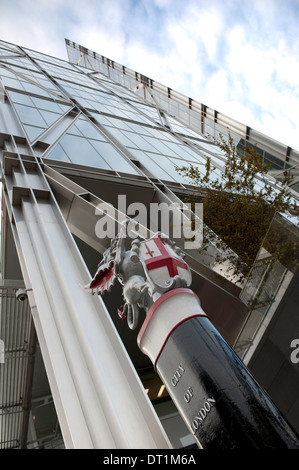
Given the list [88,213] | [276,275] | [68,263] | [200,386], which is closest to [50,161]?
[88,213]

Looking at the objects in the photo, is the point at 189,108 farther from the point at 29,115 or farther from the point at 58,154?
the point at 58,154

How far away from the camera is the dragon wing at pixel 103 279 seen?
13.2 ft

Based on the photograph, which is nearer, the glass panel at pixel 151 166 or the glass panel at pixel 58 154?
the glass panel at pixel 58 154

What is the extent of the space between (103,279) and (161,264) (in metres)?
0.88

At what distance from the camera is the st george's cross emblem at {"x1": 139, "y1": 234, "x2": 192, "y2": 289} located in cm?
354

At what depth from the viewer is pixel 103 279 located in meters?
4.18

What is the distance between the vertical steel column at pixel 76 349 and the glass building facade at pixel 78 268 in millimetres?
14

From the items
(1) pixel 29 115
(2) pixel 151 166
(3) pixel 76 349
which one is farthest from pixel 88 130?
(3) pixel 76 349

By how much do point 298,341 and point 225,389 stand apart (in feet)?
8.29

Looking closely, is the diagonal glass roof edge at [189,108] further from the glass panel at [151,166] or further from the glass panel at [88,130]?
the glass panel at [88,130]

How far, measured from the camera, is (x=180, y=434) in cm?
1059

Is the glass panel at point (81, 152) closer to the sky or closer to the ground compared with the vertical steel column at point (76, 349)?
closer to the sky

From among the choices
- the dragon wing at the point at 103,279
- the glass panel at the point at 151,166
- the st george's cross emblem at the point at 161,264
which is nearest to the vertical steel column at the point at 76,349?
the dragon wing at the point at 103,279

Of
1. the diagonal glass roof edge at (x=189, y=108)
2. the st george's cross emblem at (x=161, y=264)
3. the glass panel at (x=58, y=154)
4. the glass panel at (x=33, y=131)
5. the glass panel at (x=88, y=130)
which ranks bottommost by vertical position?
the st george's cross emblem at (x=161, y=264)
